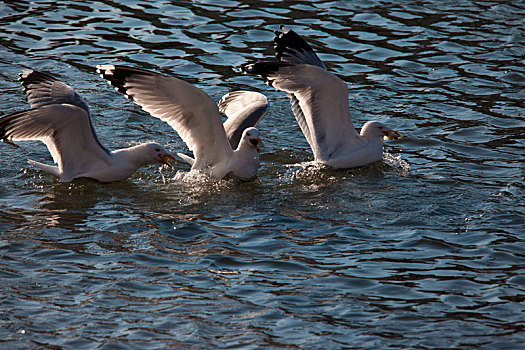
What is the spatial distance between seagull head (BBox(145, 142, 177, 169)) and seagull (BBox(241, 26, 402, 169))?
→ 4.63ft

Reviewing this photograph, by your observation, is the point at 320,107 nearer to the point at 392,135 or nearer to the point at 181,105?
the point at 392,135

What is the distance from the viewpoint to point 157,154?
9.69m

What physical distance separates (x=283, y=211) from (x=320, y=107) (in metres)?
1.96

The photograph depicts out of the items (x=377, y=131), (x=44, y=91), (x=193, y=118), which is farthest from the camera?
(x=377, y=131)

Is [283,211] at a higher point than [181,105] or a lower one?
lower

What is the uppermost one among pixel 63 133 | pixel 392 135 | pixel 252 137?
pixel 63 133

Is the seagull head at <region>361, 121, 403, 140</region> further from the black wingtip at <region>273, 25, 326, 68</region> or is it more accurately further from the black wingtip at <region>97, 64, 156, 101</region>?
the black wingtip at <region>97, 64, 156, 101</region>

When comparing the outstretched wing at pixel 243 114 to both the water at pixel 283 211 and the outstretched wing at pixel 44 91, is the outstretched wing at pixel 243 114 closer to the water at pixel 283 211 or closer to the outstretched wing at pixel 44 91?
the water at pixel 283 211

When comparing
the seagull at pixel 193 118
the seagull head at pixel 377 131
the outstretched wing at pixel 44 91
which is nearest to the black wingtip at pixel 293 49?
the seagull head at pixel 377 131

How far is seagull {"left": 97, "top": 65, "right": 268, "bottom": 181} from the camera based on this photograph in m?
9.09

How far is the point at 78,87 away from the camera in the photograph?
12453mm

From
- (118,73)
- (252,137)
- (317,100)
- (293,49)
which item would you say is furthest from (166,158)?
(293,49)

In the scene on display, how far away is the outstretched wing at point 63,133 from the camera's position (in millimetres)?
8852

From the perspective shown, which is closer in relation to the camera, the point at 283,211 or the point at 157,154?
the point at 283,211
